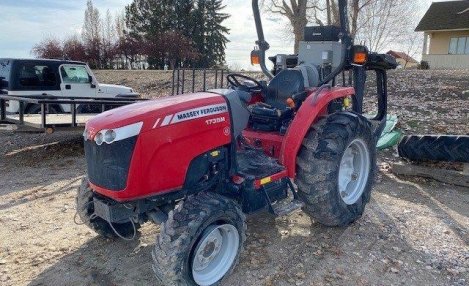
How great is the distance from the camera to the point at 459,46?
26.8 meters

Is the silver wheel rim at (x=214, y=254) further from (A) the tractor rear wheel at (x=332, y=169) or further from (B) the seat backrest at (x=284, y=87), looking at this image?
(B) the seat backrest at (x=284, y=87)

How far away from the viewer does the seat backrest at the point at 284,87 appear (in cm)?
378

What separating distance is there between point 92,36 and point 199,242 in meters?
41.4

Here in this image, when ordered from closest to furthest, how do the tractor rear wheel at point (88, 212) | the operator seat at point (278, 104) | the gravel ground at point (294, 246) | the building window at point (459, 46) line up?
the gravel ground at point (294, 246)
the tractor rear wheel at point (88, 212)
the operator seat at point (278, 104)
the building window at point (459, 46)

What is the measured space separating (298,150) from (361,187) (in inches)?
41.4

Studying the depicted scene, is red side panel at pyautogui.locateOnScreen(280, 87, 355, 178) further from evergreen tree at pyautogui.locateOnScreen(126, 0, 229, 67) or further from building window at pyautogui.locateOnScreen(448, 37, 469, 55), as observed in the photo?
evergreen tree at pyautogui.locateOnScreen(126, 0, 229, 67)

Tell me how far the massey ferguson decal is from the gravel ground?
4.09 feet

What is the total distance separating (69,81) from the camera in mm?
8625

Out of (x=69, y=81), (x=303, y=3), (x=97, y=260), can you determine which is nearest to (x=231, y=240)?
(x=97, y=260)

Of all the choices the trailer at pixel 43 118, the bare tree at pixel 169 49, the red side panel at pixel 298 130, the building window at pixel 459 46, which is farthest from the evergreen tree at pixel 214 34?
the red side panel at pixel 298 130

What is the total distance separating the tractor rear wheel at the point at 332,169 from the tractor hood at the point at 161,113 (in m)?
0.89

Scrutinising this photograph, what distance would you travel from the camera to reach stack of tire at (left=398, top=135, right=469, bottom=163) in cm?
501

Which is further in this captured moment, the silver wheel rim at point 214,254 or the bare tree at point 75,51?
the bare tree at point 75,51

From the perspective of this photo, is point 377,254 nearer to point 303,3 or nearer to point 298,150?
point 298,150
